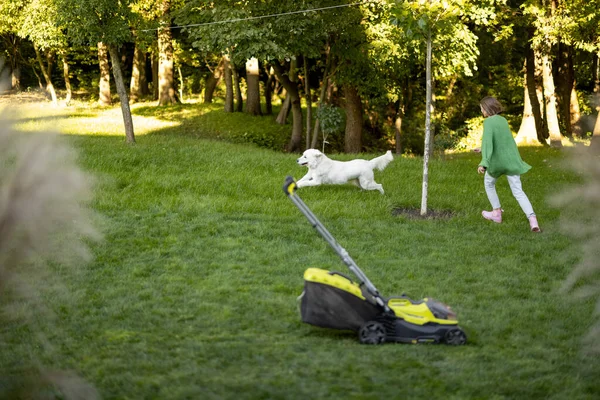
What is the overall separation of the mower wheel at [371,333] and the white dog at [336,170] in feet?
19.4

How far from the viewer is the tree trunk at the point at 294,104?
21.8 metres

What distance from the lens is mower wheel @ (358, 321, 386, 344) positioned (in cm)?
525

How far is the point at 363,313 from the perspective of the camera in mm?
5262

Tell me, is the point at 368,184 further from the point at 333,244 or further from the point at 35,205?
the point at 35,205

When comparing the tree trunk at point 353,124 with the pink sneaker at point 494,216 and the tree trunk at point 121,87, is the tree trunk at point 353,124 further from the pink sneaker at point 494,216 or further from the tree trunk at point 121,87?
the pink sneaker at point 494,216

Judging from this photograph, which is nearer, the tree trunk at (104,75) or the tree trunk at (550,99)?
the tree trunk at (550,99)

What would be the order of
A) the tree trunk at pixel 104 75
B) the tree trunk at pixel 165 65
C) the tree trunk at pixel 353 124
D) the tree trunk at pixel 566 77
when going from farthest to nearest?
the tree trunk at pixel 104 75 < the tree trunk at pixel 165 65 < the tree trunk at pixel 566 77 < the tree trunk at pixel 353 124

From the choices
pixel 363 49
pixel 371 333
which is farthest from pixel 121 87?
pixel 371 333

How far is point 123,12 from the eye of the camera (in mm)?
15062

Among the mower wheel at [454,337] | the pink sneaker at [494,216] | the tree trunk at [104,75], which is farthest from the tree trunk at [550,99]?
the tree trunk at [104,75]

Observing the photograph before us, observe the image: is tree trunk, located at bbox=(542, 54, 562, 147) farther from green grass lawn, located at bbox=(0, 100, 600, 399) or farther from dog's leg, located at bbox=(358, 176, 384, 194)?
dog's leg, located at bbox=(358, 176, 384, 194)

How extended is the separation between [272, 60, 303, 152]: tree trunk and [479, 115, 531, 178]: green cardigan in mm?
12880

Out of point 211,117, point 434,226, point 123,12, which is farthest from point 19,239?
point 211,117

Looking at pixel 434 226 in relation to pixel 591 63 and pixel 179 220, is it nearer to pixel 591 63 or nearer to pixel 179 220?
pixel 179 220
